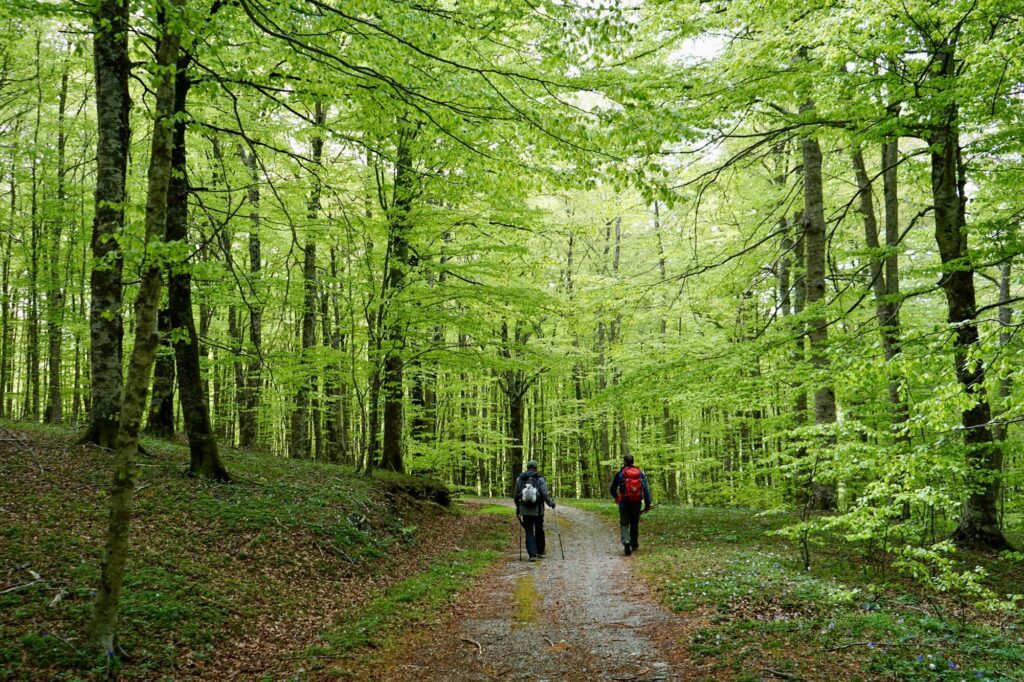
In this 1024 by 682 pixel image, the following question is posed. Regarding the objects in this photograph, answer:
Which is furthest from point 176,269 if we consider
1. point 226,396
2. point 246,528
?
point 226,396

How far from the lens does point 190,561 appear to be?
7.04 m

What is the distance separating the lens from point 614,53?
6176 mm

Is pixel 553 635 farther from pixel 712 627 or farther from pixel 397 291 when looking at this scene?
pixel 397 291

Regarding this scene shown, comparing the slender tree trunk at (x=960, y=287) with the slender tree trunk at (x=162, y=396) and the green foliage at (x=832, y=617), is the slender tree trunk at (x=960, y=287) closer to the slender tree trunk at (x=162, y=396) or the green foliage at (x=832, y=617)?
the green foliage at (x=832, y=617)

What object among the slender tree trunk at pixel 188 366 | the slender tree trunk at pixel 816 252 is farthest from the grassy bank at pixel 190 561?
the slender tree trunk at pixel 816 252

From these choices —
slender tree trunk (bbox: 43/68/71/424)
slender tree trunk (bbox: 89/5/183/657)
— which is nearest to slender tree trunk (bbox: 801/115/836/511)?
slender tree trunk (bbox: 89/5/183/657)

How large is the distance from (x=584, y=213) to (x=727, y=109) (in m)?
18.1

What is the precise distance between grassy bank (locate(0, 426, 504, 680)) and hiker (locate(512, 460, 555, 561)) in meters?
1.04

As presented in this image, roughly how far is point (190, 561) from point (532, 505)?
6155mm

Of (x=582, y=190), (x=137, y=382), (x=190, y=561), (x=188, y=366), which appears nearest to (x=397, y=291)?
(x=188, y=366)

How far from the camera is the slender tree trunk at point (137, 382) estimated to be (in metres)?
4.89

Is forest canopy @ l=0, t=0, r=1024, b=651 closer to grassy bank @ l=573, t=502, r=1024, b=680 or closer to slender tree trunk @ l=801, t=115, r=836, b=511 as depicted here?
slender tree trunk @ l=801, t=115, r=836, b=511

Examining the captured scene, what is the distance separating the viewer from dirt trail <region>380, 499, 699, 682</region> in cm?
554

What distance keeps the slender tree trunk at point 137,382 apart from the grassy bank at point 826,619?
5500 mm
